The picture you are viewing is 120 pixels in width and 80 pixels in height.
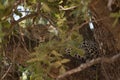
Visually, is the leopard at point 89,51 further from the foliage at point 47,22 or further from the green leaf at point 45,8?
the green leaf at point 45,8

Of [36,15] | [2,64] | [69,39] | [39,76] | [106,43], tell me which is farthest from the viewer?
[2,64]

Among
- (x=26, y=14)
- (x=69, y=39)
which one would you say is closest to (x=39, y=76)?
(x=69, y=39)

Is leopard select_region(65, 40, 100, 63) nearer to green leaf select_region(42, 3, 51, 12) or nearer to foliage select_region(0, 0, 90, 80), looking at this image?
foliage select_region(0, 0, 90, 80)

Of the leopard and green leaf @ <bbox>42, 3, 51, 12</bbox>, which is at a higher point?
green leaf @ <bbox>42, 3, 51, 12</bbox>

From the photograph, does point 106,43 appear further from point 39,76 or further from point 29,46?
point 39,76

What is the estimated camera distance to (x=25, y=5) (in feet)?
4.88

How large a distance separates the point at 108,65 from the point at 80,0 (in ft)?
2.80

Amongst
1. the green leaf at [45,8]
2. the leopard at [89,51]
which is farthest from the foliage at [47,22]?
the leopard at [89,51]

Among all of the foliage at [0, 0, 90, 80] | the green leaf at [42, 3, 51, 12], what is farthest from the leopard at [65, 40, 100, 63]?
the green leaf at [42, 3, 51, 12]

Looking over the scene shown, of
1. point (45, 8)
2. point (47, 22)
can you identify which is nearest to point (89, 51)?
point (47, 22)

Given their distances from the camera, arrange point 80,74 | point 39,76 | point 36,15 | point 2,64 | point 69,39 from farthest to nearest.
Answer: point 80,74 → point 2,64 → point 36,15 → point 39,76 → point 69,39

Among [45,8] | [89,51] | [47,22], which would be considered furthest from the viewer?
[89,51]

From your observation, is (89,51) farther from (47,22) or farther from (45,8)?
(45,8)

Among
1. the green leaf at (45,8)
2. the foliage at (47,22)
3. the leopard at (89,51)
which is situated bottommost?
the leopard at (89,51)
